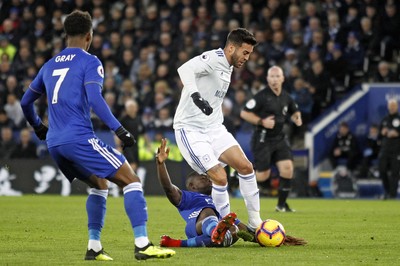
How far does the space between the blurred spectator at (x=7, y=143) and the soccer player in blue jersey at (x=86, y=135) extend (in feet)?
50.2

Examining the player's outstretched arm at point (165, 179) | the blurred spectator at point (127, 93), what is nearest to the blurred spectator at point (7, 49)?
the blurred spectator at point (127, 93)

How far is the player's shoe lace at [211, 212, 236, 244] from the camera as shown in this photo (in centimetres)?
890

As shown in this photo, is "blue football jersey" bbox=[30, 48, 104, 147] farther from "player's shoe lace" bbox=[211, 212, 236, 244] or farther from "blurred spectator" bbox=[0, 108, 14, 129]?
"blurred spectator" bbox=[0, 108, 14, 129]

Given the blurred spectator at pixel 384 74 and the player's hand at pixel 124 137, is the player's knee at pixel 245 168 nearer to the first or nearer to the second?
the player's hand at pixel 124 137

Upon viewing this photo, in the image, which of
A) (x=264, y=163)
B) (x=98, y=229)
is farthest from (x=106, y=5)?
(x=98, y=229)

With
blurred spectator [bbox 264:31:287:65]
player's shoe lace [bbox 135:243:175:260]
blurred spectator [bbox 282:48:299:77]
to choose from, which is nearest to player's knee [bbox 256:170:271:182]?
blurred spectator [bbox 282:48:299:77]

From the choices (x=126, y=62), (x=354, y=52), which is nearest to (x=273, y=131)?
(x=354, y=52)

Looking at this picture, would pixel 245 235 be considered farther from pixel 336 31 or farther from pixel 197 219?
pixel 336 31

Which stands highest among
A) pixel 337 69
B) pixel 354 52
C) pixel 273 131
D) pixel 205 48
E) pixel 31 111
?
pixel 205 48

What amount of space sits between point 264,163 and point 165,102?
24.9 ft

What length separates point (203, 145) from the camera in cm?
1025

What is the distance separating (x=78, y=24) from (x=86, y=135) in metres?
0.99

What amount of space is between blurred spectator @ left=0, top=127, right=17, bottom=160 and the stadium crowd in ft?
0.08

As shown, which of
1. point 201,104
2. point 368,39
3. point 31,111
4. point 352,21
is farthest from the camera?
point 352,21
